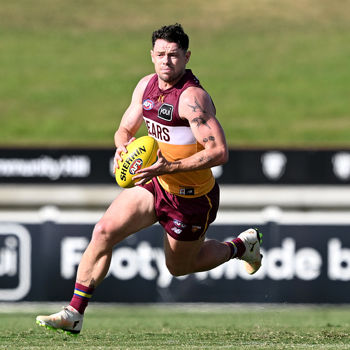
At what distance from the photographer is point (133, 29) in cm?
3475

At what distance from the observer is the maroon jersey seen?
7.96 m

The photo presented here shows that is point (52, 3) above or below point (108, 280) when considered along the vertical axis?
above

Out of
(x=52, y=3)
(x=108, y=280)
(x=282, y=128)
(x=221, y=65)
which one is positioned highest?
(x=52, y=3)

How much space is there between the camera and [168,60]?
7.91 metres

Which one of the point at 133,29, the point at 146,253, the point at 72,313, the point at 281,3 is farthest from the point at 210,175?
the point at 281,3

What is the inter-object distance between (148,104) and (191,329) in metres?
2.93

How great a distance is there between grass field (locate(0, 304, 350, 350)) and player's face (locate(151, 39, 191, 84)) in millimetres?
2225

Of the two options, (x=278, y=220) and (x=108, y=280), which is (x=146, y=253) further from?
(x=278, y=220)

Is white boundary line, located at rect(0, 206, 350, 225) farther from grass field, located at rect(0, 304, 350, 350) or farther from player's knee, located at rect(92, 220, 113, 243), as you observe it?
player's knee, located at rect(92, 220, 113, 243)

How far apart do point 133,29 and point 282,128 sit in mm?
10244

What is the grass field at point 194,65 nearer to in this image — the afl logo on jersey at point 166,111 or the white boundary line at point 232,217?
the white boundary line at point 232,217

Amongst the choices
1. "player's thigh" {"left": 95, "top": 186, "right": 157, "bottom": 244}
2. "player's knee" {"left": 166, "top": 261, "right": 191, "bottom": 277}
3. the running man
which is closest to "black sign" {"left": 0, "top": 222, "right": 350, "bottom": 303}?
"player's knee" {"left": 166, "top": 261, "right": 191, "bottom": 277}

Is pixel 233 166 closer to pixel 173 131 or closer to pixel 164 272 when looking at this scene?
pixel 164 272

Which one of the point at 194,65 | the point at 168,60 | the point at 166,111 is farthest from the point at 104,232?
the point at 194,65
